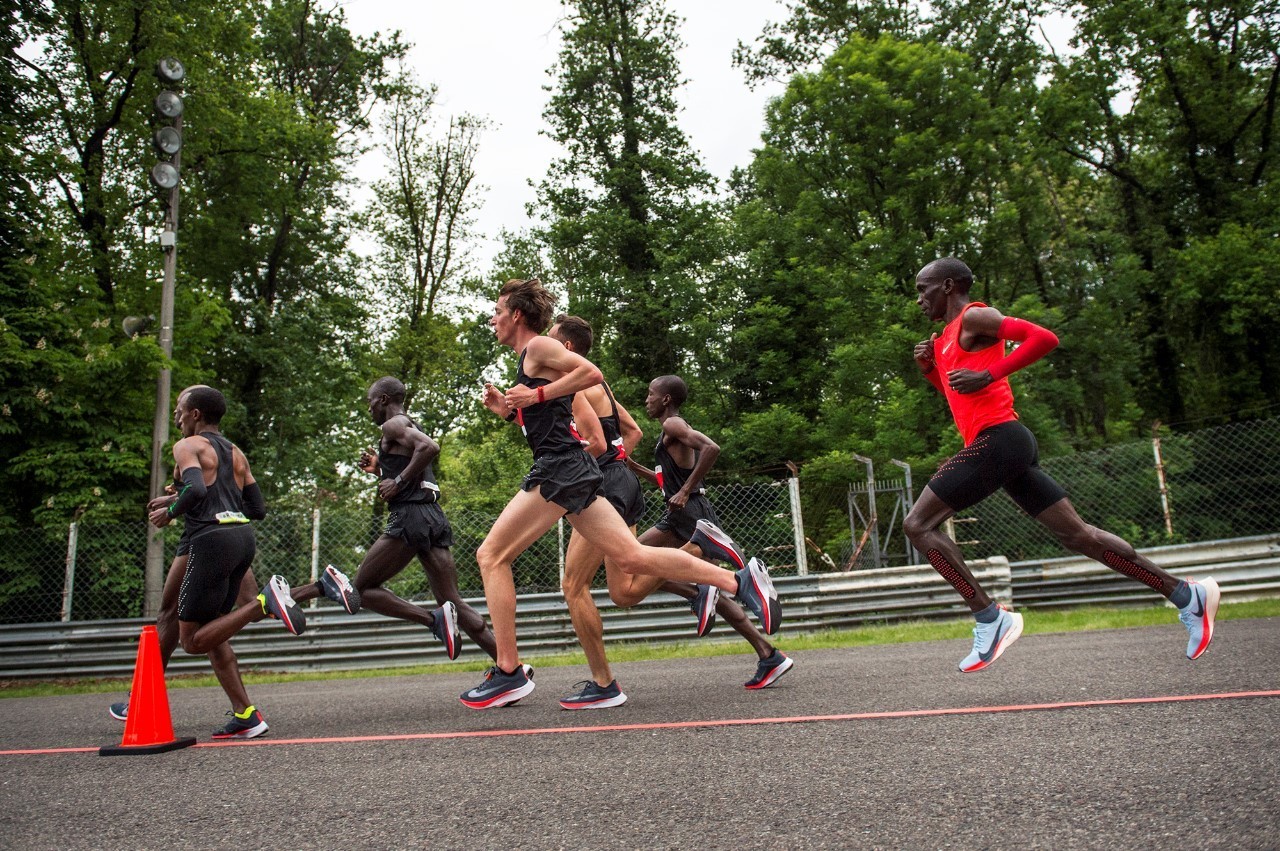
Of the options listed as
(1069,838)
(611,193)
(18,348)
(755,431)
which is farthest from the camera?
(611,193)

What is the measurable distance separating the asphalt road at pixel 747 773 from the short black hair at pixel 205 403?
6.02 feet

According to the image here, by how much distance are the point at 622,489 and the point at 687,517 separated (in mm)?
934

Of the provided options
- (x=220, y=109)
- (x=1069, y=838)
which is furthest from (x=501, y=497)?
(x=1069, y=838)

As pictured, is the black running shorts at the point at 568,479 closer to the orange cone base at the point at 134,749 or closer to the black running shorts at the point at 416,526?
the black running shorts at the point at 416,526

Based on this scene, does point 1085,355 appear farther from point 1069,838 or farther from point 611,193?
point 1069,838

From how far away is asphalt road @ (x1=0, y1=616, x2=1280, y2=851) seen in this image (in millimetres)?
2592

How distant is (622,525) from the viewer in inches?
200

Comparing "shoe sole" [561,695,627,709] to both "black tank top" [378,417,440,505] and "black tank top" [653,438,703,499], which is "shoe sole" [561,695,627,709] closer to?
"black tank top" [653,438,703,499]

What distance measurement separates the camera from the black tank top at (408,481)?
265 inches

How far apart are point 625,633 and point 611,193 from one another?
17.7 meters

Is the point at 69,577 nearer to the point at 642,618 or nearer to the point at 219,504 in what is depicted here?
the point at 642,618

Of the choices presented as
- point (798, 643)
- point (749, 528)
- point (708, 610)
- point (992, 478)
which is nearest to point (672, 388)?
point (708, 610)

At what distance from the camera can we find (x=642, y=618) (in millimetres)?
11336

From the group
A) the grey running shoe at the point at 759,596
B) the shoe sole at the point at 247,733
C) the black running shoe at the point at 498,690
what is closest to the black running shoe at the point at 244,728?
the shoe sole at the point at 247,733
